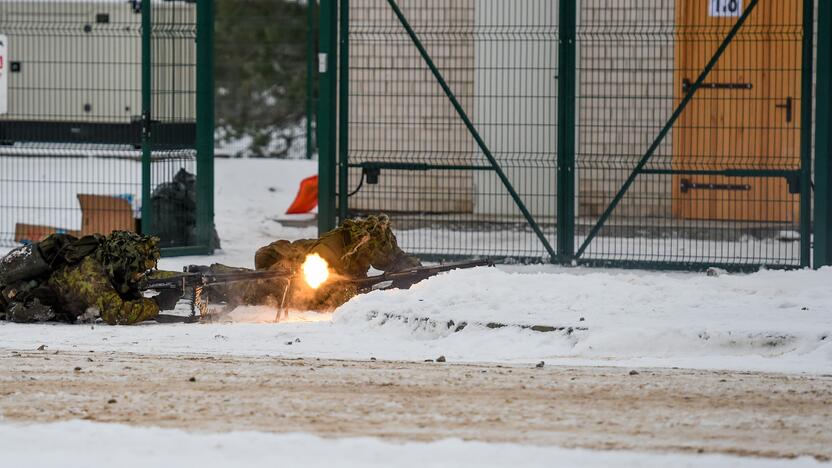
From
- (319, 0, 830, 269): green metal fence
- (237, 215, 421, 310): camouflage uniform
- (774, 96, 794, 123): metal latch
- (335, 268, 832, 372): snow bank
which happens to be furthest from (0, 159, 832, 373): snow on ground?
(774, 96, 794, 123): metal latch

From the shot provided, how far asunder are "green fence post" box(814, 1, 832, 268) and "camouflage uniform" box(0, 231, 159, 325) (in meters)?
6.33

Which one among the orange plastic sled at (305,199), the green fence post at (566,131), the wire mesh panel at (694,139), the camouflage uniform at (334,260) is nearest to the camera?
the camouflage uniform at (334,260)

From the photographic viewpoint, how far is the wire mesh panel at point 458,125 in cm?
1524

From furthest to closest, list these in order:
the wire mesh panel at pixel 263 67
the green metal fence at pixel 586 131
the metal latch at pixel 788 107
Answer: the wire mesh panel at pixel 263 67, the metal latch at pixel 788 107, the green metal fence at pixel 586 131

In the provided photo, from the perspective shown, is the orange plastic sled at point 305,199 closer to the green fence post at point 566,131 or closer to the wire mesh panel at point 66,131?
the wire mesh panel at point 66,131

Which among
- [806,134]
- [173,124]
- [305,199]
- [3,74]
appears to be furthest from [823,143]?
[3,74]

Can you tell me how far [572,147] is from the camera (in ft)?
46.0

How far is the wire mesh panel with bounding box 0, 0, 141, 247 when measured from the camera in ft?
50.2

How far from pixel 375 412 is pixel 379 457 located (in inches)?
35.1

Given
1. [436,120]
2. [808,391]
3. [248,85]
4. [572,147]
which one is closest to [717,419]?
[808,391]

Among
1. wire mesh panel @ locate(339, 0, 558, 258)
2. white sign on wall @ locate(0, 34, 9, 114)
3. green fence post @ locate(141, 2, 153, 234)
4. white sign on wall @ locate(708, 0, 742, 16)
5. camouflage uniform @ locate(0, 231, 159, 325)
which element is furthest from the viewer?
wire mesh panel @ locate(339, 0, 558, 258)

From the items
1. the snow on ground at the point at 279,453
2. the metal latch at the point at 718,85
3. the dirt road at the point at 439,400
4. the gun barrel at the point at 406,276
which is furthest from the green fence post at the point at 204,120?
the snow on ground at the point at 279,453

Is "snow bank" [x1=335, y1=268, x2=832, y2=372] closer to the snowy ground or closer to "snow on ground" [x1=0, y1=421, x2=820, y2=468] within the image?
the snowy ground

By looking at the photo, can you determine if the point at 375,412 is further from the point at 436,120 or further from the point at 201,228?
the point at 436,120
